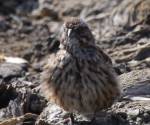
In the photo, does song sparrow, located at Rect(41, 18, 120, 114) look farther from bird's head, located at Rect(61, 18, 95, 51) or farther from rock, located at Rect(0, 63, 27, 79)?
rock, located at Rect(0, 63, 27, 79)

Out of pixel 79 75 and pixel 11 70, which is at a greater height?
pixel 11 70

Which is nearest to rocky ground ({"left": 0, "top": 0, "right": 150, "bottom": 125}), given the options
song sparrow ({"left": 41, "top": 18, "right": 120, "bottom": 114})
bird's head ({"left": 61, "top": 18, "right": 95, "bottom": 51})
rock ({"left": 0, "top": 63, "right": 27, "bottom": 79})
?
rock ({"left": 0, "top": 63, "right": 27, "bottom": 79})

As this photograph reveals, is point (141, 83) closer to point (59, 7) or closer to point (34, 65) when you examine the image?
point (34, 65)

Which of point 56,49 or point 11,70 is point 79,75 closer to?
point 11,70

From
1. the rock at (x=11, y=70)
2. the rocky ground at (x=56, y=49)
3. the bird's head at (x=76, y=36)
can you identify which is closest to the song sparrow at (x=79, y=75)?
the bird's head at (x=76, y=36)

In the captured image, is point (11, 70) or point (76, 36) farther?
point (11, 70)

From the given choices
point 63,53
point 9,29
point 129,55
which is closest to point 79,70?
point 63,53

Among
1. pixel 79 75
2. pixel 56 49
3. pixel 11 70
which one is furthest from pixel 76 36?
pixel 56 49
